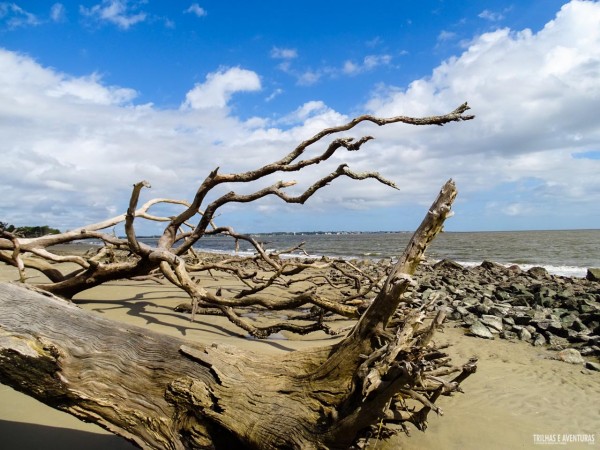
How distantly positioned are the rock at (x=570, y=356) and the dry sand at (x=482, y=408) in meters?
0.16

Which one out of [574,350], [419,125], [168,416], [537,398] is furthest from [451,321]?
[168,416]

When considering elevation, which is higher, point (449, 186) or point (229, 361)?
point (449, 186)

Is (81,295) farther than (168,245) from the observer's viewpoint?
Yes

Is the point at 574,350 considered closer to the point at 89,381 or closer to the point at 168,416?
the point at 168,416

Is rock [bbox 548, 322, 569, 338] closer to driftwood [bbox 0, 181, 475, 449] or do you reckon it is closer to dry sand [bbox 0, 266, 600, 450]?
dry sand [bbox 0, 266, 600, 450]

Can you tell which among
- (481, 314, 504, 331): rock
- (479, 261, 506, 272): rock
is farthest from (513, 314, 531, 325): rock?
(479, 261, 506, 272): rock

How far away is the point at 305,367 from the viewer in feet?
9.50

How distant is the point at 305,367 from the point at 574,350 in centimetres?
485

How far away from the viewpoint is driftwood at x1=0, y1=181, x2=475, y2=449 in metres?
2.46

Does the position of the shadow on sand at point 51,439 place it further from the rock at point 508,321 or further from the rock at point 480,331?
the rock at point 508,321

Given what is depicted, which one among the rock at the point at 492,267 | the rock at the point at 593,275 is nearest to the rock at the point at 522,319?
the rock at the point at 593,275

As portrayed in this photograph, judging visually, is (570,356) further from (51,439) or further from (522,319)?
(51,439)

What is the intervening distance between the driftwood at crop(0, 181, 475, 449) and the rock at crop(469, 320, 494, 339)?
436cm

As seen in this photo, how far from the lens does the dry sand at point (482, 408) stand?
317cm
